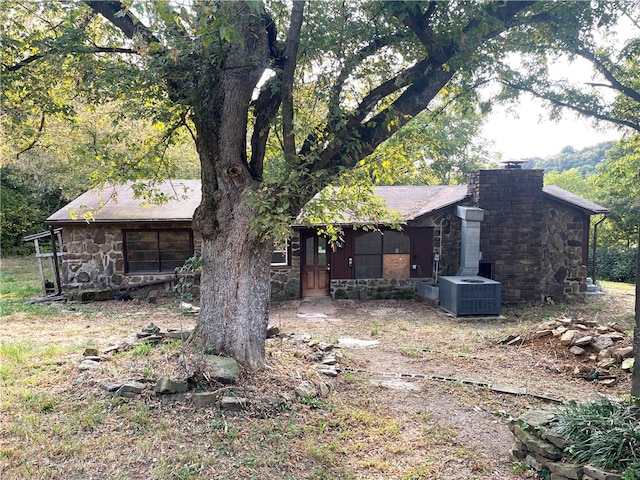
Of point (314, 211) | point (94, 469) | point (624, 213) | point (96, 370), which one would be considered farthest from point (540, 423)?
point (624, 213)

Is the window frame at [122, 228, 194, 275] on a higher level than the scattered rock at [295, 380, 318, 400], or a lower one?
higher

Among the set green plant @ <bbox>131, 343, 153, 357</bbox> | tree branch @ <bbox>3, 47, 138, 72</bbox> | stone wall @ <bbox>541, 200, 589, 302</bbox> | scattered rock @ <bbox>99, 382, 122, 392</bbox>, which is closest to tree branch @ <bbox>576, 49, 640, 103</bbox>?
stone wall @ <bbox>541, 200, 589, 302</bbox>

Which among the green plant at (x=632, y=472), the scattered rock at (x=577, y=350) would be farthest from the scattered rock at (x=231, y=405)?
the scattered rock at (x=577, y=350)

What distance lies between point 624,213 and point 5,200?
1314 inches

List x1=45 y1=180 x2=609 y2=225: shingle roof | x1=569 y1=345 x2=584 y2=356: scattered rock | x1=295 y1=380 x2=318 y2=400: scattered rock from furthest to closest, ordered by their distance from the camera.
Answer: x1=45 y1=180 x2=609 y2=225: shingle roof → x1=569 y1=345 x2=584 y2=356: scattered rock → x1=295 y1=380 x2=318 y2=400: scattered rock

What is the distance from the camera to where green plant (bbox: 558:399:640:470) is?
339cm

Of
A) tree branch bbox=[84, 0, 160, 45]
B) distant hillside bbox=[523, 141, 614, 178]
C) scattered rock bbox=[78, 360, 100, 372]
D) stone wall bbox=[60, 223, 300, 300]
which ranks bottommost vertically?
scattered rock bbox=[78, 360, 100, 372]

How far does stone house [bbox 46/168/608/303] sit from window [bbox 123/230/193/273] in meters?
0.03

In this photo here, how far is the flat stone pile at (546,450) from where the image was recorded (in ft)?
11.2

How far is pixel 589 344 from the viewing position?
731cm

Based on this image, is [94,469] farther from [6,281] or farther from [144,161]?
[6,281]

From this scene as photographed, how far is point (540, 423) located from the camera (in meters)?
4.07

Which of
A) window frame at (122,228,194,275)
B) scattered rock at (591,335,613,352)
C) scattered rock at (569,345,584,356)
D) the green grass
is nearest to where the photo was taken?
scattered rock at (591,335,613,352)

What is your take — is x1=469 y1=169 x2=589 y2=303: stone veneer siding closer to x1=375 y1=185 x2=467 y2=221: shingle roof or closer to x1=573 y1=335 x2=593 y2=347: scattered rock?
x1=375 y1=185 x2=467 y2=221: shingle roof
